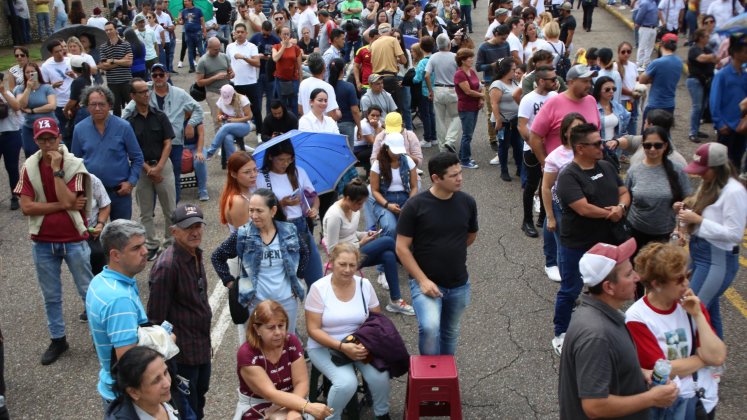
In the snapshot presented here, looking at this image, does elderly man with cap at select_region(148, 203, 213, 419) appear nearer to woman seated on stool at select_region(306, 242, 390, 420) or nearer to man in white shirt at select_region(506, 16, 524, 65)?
woman seated on stool at select_region(306, 242, 390, 420)

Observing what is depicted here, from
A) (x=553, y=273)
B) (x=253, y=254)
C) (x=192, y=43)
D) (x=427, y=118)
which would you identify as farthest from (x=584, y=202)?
(x=192, y=43)

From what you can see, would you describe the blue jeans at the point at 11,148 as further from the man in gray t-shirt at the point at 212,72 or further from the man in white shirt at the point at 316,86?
the man in white shirt at the point at 316,86

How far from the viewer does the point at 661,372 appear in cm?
381

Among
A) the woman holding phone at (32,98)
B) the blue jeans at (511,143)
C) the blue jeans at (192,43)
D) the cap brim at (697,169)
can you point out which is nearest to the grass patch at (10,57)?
the blue jeans at (192,43)

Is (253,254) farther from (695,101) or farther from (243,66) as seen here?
(695,101)

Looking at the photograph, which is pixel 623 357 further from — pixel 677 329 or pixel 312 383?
pixel 312 383

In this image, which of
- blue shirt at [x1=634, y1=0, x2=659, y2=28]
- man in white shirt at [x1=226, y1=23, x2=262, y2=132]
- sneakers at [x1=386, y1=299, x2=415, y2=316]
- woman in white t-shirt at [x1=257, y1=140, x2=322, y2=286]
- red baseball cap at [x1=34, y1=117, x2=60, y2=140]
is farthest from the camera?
blue shirt at [x1=634, y1=0, x2=659, y2=28]

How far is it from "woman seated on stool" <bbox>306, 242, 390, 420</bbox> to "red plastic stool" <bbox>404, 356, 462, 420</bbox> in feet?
0.80

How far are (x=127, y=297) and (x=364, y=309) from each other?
178 cm

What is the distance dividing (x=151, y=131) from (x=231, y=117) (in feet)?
9.33

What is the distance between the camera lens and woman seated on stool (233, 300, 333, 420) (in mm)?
4602

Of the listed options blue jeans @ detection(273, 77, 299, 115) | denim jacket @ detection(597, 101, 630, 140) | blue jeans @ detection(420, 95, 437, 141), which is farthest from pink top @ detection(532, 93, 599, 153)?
blue jeans @ detection(273, 77, 299, 115)

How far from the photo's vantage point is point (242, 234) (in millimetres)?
5402

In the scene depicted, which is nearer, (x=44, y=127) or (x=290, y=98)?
(x=44, y=127)
